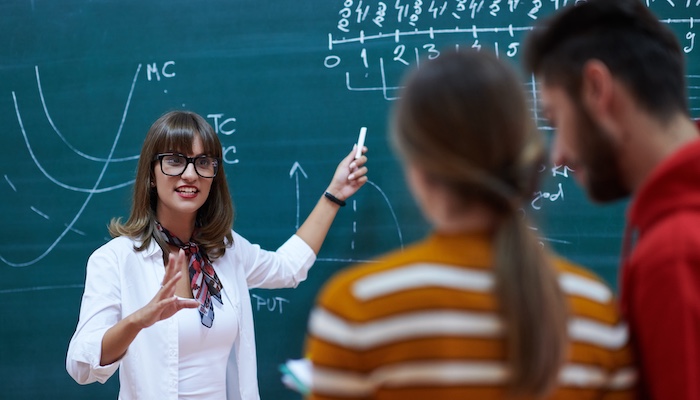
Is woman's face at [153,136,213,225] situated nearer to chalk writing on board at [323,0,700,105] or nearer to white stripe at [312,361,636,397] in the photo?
chalk writing on board at [323,0,700,105]

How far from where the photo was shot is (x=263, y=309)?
2.50m

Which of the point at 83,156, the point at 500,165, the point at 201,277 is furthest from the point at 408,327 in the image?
the point at 83,156

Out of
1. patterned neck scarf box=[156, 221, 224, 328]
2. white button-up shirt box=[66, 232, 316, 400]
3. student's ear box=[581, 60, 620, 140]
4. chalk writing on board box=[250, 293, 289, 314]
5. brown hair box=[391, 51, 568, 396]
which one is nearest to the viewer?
brown hair box=[391, 51, 568, 396]

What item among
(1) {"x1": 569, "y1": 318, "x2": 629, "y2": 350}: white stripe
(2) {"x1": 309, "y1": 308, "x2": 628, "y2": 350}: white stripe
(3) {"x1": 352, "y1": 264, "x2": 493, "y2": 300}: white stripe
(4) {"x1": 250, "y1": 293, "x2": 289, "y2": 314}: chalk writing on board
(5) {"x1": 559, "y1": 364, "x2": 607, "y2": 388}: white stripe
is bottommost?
(4) {"x1": 250, "y1": 293, "x2": 289, "y2": 314}: chalk writing on board

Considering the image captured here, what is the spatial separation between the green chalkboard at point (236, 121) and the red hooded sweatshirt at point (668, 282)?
124cm

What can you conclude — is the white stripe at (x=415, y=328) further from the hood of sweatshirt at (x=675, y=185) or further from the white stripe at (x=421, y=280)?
the hood of sweatshirt at (x=675, y=185)

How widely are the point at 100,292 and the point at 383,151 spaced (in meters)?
0.97

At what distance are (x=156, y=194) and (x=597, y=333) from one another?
1582 mm

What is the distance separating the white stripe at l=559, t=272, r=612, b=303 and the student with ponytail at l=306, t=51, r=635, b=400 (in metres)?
0.03

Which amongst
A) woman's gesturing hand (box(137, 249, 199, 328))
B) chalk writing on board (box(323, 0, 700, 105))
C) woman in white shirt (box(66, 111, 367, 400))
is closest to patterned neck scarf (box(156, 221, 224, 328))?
woman in white shirt (box(66, 111, 367, 400))

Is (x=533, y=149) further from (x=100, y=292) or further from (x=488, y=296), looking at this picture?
(x=100, y=292)

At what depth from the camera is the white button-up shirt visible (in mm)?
1986

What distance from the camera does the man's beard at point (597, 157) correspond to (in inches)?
44.3

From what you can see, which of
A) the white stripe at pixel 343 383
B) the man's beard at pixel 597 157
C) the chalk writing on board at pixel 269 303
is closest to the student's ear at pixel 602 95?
the man's beard at pixel 597 157
